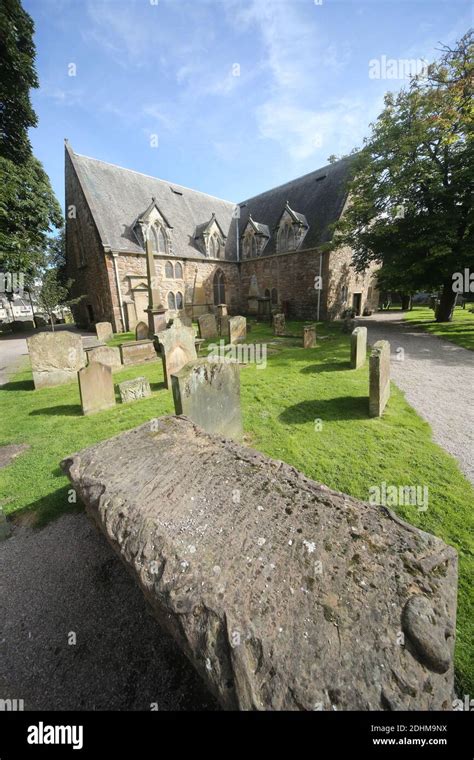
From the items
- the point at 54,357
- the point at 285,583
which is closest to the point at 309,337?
the point at 54,357

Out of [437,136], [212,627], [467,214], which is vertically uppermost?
[437,136]

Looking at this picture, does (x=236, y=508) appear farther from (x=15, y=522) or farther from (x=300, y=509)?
(x=15, y=522)

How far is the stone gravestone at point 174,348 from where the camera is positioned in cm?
750

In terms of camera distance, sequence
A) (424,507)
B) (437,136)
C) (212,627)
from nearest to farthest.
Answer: (212,627) < (424,507) < (437,136)

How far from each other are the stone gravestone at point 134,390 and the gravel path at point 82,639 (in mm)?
4109

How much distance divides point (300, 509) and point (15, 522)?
11.8 ft

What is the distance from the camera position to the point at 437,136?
12367mm

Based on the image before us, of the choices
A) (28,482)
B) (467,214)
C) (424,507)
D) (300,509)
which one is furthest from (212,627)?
(467,214)

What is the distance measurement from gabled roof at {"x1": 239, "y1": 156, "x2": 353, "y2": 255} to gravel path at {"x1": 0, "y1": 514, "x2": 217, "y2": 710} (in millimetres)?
18890

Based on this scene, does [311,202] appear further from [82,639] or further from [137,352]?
[82,639]

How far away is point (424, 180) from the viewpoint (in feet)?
43.0

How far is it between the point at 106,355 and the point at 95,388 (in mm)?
2815

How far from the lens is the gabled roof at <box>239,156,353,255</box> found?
1898 cm

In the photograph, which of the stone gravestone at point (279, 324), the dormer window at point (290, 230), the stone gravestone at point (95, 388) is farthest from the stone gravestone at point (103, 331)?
the dormer window at point (290, 230)
